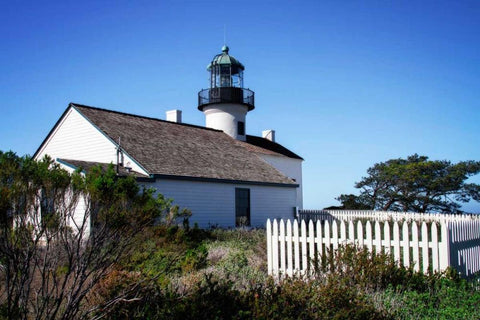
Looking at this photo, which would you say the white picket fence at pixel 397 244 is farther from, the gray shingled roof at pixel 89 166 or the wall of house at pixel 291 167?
the wall of house at pixel 291 167

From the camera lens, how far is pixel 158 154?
62.5ft

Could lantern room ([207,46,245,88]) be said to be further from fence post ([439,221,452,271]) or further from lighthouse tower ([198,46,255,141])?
fence post ([439,221,452,271])

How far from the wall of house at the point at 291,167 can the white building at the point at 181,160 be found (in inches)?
132

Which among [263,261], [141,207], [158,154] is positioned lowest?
[263,261]

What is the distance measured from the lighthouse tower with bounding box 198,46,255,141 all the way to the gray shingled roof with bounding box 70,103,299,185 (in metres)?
3.64

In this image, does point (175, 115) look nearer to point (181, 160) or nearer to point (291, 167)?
point (181, 160)

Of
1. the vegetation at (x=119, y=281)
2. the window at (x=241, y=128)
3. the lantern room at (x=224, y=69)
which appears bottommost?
the vegetation at (x=119, y=281)

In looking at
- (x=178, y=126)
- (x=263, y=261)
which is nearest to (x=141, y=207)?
(x=263, y=261)

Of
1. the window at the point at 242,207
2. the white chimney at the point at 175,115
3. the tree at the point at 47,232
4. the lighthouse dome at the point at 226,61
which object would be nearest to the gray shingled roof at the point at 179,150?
the window at the point at 242,207

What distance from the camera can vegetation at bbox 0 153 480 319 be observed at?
4.38m

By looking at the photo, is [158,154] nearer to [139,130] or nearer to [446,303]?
[139,130]

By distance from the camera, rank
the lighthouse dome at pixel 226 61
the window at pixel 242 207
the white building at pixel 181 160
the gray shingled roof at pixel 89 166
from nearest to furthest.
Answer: the gray shingled roof at pixel 89 166 → the white building at pixel 181 160 → the window at pixel 242 207 → the lighthouse dome at pixel 226 61

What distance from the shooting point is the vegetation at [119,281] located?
14.4 ft

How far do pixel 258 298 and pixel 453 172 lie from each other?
1234 inches
